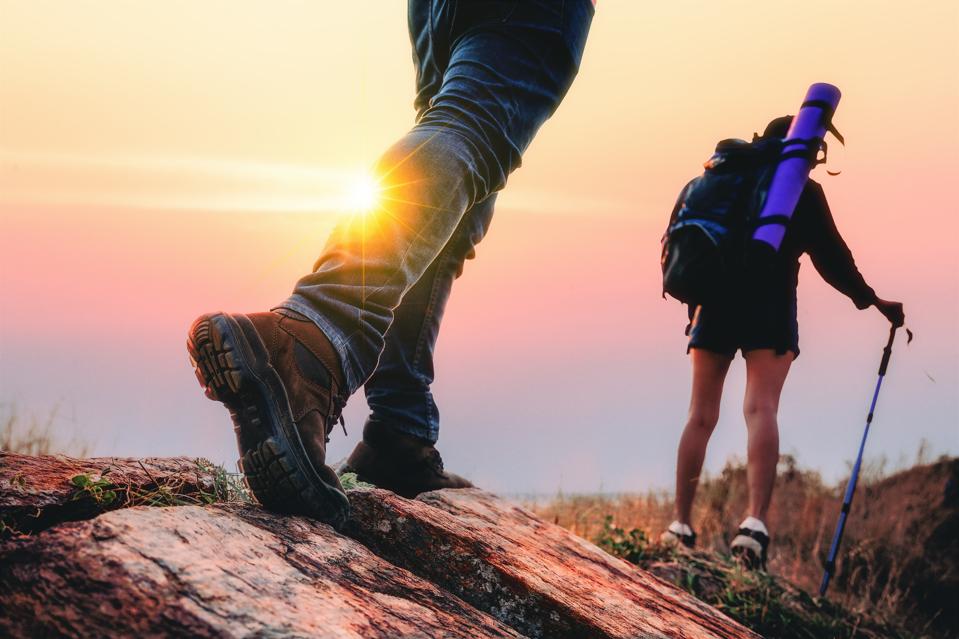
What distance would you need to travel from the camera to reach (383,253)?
1.82 m

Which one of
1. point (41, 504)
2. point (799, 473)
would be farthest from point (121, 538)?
point (799, 473)

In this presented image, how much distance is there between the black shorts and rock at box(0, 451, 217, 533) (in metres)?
2.86

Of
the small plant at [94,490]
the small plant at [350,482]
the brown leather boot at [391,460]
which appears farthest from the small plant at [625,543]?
the small plant at [94,490]

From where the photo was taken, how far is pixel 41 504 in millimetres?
1605

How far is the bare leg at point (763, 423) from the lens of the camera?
3.94 meters

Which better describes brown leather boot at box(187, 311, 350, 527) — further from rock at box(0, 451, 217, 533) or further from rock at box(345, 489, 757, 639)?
rock at box(0, 451, 217, 533)

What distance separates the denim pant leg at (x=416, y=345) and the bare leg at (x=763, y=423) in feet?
6.94

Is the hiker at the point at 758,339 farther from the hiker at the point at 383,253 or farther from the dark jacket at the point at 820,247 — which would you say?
the hiker at the point at 383,253

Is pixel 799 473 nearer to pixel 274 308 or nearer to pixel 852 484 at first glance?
pixel 852 484

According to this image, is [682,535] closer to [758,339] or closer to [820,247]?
[758,339]

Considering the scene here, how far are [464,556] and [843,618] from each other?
2.57 metres

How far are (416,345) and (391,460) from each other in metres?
0.42

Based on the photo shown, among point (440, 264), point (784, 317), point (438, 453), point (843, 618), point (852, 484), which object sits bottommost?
point (843, 618)

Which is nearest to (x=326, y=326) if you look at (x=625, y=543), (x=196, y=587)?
(x=196, y=587)
